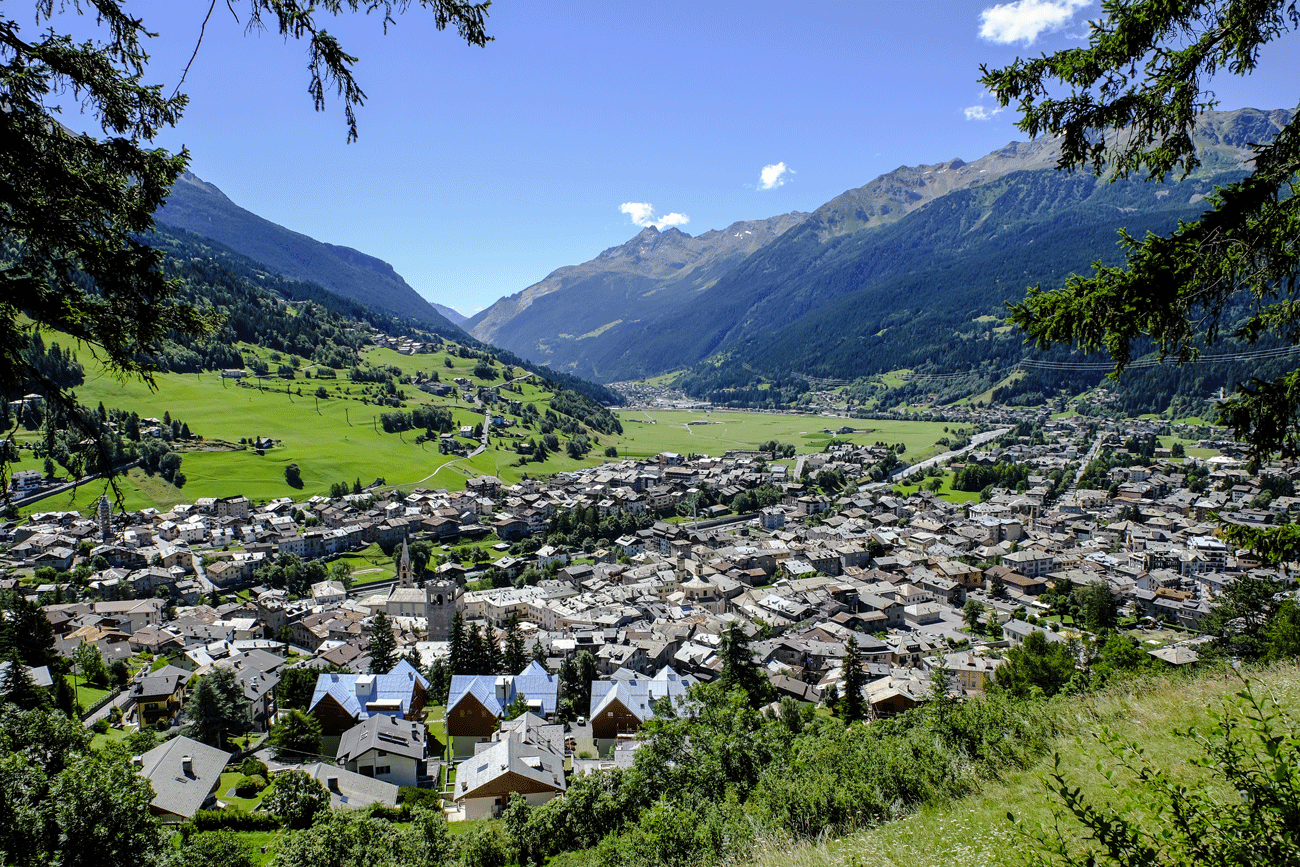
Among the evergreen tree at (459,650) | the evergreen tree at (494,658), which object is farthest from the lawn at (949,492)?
the evergreen tree at (459,650)

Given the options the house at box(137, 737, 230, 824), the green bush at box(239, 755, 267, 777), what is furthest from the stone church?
the house at box(137, 737, 230, 824)

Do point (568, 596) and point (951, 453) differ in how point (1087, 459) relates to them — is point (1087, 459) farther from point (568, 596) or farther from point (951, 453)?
point (568, 596)

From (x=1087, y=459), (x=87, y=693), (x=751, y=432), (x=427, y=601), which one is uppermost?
(x=1087, y=459)

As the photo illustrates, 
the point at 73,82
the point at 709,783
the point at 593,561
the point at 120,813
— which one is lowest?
the point at 593,561

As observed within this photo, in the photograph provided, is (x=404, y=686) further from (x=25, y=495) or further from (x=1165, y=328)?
(x=25, y=495)

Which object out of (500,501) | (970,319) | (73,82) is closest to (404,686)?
(73,82)

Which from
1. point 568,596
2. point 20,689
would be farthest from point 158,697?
point 568,596

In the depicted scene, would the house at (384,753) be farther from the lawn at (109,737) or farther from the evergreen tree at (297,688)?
the lawn at (109,737)
